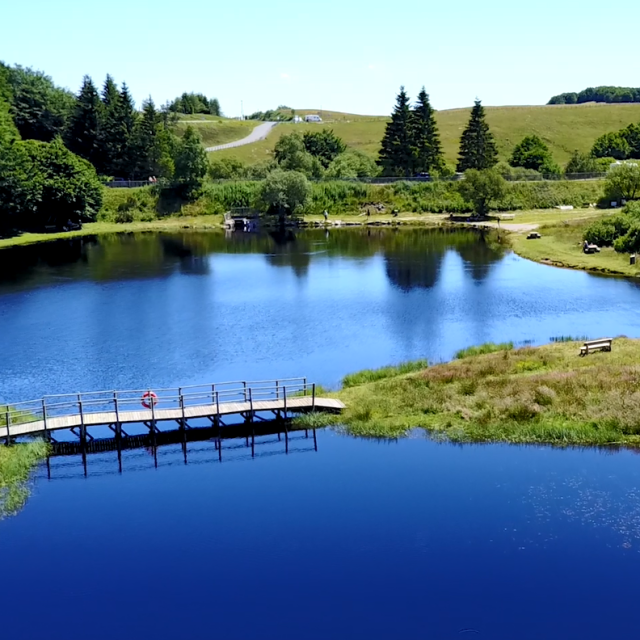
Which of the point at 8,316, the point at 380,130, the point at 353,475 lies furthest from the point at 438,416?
the point at 380,130

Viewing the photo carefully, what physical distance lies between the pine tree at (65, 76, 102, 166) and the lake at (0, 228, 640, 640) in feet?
272

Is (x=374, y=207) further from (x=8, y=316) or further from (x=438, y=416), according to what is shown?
(x=438, y=416)

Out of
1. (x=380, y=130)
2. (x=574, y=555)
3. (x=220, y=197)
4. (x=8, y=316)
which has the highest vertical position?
(x=380, y=130)

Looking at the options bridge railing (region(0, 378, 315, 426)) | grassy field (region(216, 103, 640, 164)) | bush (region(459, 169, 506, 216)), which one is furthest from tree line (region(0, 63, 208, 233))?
bridge railing (region(0, 378, 315, 426))

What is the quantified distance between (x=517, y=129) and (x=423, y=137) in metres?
47.6

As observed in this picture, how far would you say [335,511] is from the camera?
3027 centimetres

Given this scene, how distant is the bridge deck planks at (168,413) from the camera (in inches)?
1464

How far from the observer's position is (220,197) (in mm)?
132875

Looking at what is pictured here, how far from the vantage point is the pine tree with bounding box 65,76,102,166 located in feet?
457

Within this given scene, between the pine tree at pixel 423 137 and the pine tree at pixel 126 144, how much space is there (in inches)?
1900

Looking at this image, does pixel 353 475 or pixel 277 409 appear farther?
pixel 277 409

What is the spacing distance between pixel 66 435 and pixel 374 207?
326 ft

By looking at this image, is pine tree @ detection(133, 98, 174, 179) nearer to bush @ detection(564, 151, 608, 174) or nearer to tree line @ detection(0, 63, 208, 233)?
tree line @ detection(0, 63, 208, 233)

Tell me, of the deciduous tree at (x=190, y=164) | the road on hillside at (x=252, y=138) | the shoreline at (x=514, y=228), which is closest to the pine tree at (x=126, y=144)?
the deciduous tree at (x=190, y=164)
